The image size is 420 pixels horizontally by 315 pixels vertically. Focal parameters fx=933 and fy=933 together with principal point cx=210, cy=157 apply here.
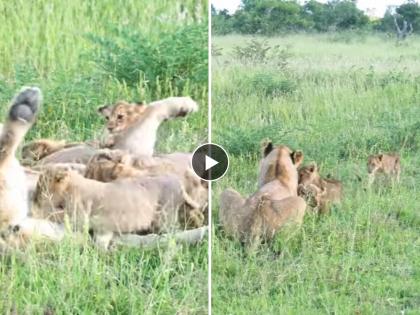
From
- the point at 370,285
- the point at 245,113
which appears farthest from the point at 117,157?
the point at 370,285

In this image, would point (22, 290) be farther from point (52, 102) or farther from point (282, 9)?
point (282, 9)

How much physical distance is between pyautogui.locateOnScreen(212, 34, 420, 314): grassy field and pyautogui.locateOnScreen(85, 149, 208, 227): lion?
0.28ft

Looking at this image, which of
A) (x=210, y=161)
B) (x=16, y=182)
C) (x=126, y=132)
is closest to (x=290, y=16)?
(x=210, y=161)

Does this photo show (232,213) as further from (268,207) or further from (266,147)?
(266,147)

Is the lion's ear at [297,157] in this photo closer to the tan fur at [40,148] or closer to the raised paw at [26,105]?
the tan fur at [40,148]

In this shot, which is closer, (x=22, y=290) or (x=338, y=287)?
(x=22, y=290)

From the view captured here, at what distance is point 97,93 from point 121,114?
91 mm

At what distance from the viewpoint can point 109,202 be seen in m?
2.55

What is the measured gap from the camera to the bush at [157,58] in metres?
2.61

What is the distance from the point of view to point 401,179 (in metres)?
2.75

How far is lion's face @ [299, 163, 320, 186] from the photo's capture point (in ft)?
8.92

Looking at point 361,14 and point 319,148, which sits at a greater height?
point 361,14

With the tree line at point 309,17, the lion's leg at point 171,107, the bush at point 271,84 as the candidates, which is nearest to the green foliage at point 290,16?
the tree line at point 309,17

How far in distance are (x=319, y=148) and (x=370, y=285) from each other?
0.42 m
